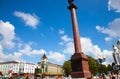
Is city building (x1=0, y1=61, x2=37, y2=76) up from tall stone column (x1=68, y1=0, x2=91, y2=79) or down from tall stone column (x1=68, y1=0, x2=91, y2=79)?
up

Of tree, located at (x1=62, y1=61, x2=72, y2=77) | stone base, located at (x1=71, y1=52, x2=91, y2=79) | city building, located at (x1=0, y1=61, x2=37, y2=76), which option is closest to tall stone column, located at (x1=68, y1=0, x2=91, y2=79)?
stone base, located at (x1=71, y1=52, x2=91, y2=79)

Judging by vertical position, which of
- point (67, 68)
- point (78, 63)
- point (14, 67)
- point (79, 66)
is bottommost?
point (79, 66)

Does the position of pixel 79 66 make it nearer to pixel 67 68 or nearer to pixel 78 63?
pixel 78 63

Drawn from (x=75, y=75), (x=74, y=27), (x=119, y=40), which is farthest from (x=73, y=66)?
(x=119, y=40)

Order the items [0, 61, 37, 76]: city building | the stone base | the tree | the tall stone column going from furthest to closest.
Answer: [0, 61, 37, 76]: city building, the tree, the tall stone column, the stone base

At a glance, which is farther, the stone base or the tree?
the tree

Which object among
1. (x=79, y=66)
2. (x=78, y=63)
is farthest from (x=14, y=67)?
(x=79, y=66)

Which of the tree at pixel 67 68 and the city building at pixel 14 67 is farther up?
the city building at pixel 14 67

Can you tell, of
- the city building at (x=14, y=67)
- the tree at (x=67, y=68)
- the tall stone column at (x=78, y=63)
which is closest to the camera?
the tall stone column at (x=78, y=63)

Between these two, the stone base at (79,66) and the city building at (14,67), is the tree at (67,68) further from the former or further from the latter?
the city building at (14,67)

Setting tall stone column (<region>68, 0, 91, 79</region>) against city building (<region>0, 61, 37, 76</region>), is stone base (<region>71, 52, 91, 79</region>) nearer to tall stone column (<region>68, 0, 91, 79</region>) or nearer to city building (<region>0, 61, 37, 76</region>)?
tall stone column (<region>68, 0, 91, 79</region>)

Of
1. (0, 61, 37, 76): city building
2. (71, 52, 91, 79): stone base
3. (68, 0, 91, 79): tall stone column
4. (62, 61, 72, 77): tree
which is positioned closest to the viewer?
(71, 52, 91, 79): stone base

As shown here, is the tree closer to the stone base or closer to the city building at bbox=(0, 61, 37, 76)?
the stone base

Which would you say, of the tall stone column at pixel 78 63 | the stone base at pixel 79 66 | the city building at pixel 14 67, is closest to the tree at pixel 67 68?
the tall stone column at pixel 78 63
